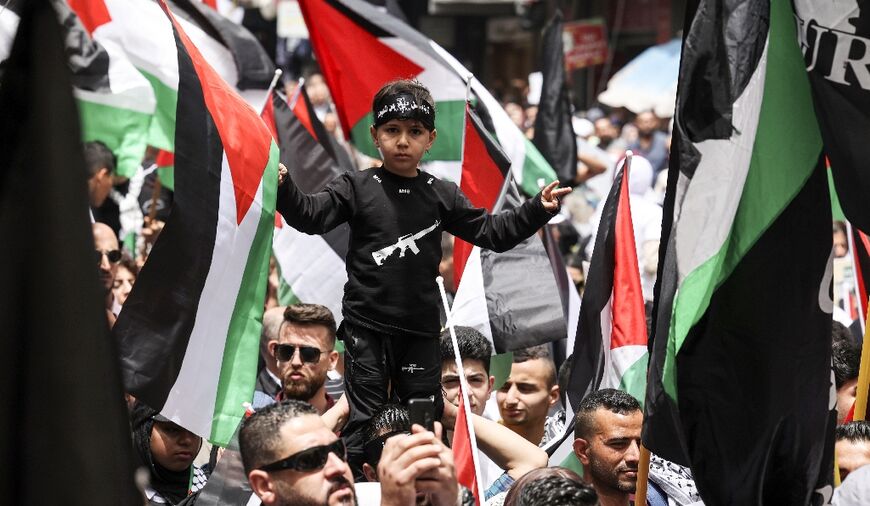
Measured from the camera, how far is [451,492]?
380cm

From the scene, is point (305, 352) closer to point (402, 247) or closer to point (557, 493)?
point (402, 247)

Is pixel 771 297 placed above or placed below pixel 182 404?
above

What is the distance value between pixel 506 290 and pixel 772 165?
10.5 feet

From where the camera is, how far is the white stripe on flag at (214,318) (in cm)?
527

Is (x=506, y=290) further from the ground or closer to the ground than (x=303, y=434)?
closer to the ground

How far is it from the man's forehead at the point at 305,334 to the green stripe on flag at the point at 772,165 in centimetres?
279

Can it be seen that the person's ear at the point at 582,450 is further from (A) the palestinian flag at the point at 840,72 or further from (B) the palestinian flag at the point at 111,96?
(B) the palestinian flag at the point at 111,96

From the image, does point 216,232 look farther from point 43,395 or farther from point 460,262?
point 43,395

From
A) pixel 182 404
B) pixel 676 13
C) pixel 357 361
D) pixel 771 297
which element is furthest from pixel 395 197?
pixel 676 13

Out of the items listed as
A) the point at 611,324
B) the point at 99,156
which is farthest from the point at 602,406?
the point at 99,156

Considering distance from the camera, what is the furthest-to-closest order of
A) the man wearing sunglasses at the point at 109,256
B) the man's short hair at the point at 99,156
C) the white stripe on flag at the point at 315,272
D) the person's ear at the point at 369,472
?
1. the man's short hair at the point at 99,156
2. the white stripe on flag at the point at 315,272
3. the man wearing sunglasses at the point at 109,256
4. the person's ear at the point at 369,472

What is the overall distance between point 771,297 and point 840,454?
A: 57.8 inches

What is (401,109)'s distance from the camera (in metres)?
5.36

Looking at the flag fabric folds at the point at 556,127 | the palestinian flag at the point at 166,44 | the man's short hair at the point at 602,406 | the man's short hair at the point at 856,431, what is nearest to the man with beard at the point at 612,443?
the man's short hair at the point at 602,406
